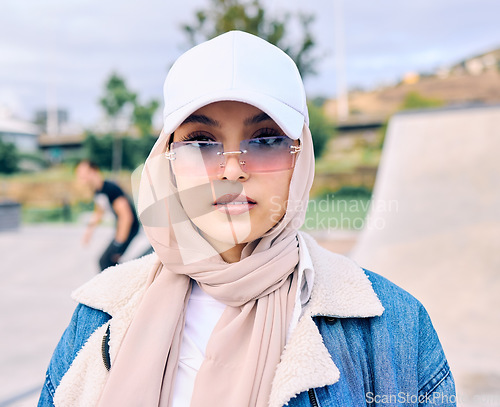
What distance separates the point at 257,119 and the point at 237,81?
0.33 ft

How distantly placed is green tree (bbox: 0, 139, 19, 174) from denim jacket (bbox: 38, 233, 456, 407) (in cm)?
3215

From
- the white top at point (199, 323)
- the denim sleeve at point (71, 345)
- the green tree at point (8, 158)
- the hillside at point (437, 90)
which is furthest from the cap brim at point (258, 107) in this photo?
the hillside at point (437, 90)

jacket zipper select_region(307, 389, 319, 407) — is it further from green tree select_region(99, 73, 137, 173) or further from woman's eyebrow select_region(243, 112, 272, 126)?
green tree select_region(99, 73, 137, 173)

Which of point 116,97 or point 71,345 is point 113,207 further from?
point 116,97

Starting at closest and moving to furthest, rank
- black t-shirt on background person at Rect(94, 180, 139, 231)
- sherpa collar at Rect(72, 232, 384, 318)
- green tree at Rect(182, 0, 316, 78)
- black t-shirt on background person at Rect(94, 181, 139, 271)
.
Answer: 1. sherpa collar at Rect(72, 232, 384, 318)
2. black t-shirt on background person at Rect(94, 181, 139, 271)
3. black t-shirt on background person at Rect(94, 180, 139, 231)
4. green tree at Rect(182, 0, 316, 78)

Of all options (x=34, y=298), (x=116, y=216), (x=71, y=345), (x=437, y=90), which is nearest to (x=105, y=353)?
(x=71, y=345)

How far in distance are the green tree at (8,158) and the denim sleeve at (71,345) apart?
105ft

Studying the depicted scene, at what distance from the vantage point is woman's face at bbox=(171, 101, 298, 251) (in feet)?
3.48

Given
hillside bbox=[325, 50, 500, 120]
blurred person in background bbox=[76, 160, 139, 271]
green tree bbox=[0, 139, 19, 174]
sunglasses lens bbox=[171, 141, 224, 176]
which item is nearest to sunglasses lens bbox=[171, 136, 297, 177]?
sunglasses lens bbox=[171, 141, 224, 176]

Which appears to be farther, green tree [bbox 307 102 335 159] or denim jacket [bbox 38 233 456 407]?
green tree [bbox 307 102 335 159]

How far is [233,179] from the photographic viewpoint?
1.06 metres

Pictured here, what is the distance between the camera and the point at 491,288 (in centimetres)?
497

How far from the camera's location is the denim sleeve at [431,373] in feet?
3.58

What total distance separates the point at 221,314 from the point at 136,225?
4203 mm
